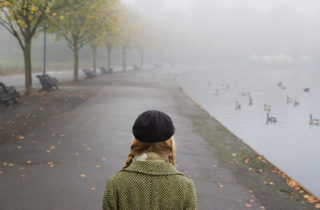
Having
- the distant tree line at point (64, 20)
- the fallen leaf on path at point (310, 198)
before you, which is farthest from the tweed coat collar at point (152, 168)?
the distant tree line at point (64, 20)

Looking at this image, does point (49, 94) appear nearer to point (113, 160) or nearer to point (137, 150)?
point (113, 160)

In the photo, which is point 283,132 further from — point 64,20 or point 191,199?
point 64,20

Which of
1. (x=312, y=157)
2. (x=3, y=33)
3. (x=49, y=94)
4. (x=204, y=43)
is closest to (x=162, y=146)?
(x=312, y=157)

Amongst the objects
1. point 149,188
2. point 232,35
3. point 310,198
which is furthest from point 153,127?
point 232,35

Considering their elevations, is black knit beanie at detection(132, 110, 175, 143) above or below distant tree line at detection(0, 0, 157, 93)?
below

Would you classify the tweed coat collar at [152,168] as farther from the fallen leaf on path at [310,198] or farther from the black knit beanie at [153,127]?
the fallen leaf on path at [310,198]

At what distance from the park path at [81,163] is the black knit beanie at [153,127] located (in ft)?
13.2

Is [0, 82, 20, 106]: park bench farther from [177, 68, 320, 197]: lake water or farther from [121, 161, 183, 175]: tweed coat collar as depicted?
[121, 161, 183, 175]: tweed coat collar

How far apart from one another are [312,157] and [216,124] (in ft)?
12.8

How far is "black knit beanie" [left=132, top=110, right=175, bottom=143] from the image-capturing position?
2.46 metres

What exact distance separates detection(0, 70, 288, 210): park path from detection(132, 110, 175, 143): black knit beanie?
13.2 feet

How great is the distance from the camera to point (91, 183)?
23.9 feet

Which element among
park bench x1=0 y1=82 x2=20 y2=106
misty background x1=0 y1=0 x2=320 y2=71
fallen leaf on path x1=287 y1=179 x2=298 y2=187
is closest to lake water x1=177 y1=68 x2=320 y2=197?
fallen leaf on path x1=287 y1=179 x2=298 y2=187

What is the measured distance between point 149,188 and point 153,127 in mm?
424
